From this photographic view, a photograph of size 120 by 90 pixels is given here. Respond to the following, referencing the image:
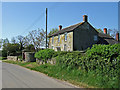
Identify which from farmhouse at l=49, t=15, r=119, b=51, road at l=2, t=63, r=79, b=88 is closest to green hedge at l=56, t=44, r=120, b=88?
road at l=2, t=63, r=79, b=88

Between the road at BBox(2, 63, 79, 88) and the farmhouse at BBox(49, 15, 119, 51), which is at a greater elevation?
the farmhouse at BBox(49, 15, 119, 51)

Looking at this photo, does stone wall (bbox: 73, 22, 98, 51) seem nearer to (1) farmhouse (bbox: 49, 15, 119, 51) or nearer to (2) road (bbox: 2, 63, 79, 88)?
(1) farmhouse (bbox: 49, 15, 119, 51)

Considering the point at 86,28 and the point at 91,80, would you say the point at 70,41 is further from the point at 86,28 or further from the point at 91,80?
the point at 91,80

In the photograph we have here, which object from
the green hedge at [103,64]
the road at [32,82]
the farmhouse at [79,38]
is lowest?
the road at [32,82]

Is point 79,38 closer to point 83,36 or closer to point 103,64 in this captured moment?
point 83,36

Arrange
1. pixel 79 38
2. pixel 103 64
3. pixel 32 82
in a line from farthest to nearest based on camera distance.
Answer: pixel 79 38 < pixel 32 82 < pixel 103 64

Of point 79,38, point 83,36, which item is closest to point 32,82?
point 79,38

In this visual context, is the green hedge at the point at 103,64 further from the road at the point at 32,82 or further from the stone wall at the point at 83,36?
the stone wall at the point at 83,36

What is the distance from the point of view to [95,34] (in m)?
32.2

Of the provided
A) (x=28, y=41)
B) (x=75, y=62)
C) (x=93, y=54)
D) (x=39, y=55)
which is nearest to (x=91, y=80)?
(x=93, y=54)

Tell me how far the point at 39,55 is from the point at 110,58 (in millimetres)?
14136

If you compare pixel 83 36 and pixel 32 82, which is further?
pixel 83 36

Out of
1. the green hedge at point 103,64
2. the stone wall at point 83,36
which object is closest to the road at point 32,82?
the green hedge at point 103,64

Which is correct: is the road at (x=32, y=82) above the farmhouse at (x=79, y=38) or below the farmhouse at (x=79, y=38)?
below
